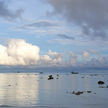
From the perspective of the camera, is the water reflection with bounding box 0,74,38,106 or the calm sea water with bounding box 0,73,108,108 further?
the water reflection with bounding box 0,74,38,106

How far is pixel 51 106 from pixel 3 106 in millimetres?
9617

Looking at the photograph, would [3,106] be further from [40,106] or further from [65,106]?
[65,106]

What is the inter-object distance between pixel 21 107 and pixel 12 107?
1.81 m

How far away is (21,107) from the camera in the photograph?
4316 centimetres

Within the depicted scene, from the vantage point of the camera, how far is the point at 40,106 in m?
44.6

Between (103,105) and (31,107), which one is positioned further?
(103,105)

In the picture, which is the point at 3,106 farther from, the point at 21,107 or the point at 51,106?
the point at 51,106

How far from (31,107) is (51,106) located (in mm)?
4367

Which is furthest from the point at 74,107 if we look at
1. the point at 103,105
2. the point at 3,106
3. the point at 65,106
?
the point at 3,106

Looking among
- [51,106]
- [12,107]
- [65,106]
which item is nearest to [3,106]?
[12,107]

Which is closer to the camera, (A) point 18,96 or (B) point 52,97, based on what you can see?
(B) point 52,97

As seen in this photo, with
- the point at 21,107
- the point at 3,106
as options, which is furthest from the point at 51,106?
the point at 3,106

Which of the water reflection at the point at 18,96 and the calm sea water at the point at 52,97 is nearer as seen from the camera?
the calm sea water at the point at 52,97

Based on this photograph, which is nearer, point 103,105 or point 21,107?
point 21,107
